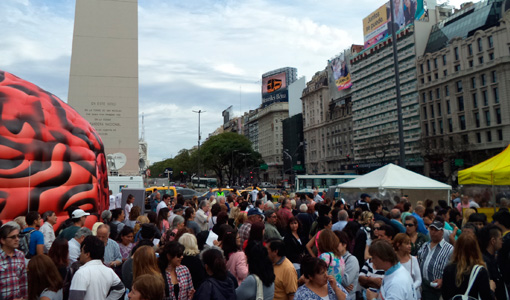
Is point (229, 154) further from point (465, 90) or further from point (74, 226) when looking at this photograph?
point (74, 226)

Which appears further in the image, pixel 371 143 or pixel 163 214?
pixel 371 143

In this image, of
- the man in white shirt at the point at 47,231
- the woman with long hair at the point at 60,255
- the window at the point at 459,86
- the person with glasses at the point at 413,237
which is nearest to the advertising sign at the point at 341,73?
the window at the point at 459,86

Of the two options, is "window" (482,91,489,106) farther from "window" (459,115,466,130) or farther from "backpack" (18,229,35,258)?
"backpack" (18,229,35,258)

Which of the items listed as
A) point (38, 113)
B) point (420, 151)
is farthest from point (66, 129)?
point (420, 151)

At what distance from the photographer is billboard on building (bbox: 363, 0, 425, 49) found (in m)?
67.2

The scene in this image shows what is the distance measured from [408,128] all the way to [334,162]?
2381 cm

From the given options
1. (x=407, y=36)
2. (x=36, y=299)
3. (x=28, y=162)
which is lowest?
(x=36, y=299)

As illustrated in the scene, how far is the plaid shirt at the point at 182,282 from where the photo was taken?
4305mm

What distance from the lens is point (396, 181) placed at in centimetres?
1463

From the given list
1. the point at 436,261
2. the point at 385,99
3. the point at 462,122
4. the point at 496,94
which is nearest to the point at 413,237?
the point at 436,261

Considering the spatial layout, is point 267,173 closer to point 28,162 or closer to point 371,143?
point 371,143

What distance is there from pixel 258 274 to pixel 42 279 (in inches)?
85.3

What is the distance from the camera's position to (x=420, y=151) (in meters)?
61.6

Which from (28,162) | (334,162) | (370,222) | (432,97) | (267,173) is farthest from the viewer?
(267,173)
